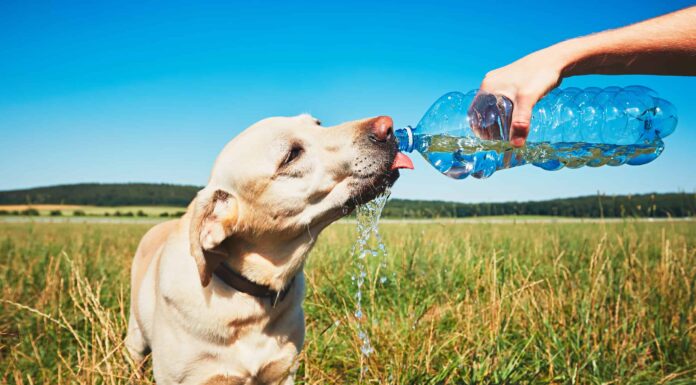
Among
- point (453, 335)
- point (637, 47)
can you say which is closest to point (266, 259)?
point (453, 335)

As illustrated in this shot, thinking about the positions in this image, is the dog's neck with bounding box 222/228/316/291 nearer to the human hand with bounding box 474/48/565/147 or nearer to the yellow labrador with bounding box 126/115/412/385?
the yellow labrador with bounding box 126/115/412/385

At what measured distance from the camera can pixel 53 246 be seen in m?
7.15

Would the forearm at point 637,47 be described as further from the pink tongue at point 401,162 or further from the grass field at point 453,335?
the grass field at point 453,335

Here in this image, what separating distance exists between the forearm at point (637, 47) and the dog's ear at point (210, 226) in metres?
1.88

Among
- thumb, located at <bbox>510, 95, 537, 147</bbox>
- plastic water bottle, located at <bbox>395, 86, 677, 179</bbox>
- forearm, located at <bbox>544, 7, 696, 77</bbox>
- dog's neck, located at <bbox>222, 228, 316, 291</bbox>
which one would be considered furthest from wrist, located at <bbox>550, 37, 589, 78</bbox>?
dog's neck, located at <bbox>222, 228, 316, 291</bbox>

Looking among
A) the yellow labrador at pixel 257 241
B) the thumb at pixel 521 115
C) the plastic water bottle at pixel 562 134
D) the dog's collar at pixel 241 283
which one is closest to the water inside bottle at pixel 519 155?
the plastic water bottle at pixel 562 134

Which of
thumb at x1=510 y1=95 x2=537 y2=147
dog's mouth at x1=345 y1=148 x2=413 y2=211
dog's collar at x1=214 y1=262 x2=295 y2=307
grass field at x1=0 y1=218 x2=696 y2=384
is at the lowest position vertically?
grass field at x1=0 y1=218 x2=696 y2=384

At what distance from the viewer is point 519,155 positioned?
3.05 metres

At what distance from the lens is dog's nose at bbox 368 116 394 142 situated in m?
2.54

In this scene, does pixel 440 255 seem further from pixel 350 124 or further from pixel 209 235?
pixel 209 235

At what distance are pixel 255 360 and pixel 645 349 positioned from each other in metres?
2.62

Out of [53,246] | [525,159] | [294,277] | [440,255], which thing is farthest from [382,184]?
[53,246]

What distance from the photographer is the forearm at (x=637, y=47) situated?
176cm

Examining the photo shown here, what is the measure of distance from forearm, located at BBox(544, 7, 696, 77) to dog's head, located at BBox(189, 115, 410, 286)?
3.48 feet
